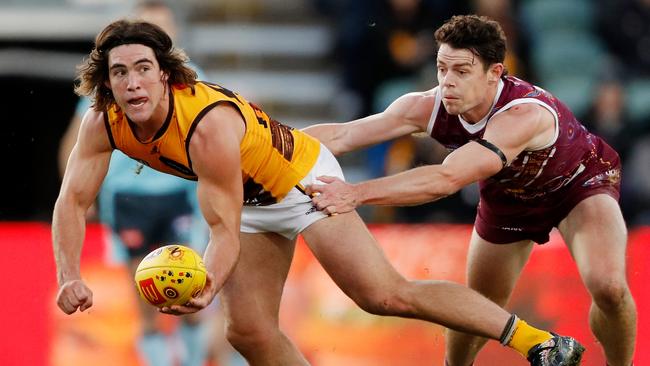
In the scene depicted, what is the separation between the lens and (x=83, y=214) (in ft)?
22.0

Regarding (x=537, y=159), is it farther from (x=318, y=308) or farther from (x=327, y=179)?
(x=318, y=308)

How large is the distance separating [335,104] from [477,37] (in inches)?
222

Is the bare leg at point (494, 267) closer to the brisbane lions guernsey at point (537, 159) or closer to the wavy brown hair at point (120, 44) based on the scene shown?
the brisbane lions guernsey at point (537, 159)

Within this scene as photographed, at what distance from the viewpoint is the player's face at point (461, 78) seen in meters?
6.73

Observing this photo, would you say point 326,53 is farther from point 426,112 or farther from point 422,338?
point 426,112

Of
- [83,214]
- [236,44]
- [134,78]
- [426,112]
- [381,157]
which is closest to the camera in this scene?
[134,78]

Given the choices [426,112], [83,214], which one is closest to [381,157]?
[426,112]

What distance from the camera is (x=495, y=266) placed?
293 inches

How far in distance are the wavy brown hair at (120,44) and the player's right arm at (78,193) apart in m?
0.12

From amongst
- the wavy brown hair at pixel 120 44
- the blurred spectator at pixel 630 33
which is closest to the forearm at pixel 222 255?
the wavy brown hair at pixel 120 44

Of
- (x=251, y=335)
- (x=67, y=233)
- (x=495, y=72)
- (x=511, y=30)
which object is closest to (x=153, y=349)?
(x=251, y=335)

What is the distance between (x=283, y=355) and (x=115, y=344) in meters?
2.67

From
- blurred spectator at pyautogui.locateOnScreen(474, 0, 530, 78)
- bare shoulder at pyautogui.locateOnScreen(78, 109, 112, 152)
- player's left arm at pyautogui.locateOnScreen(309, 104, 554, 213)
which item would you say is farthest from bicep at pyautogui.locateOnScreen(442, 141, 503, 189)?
blurred spectator at pyautogui.locateOnScreen(474, 0, 530, 78)

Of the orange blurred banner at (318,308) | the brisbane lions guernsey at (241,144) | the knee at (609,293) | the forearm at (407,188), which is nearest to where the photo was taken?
the brisbane lions guernsey at (241,144)
